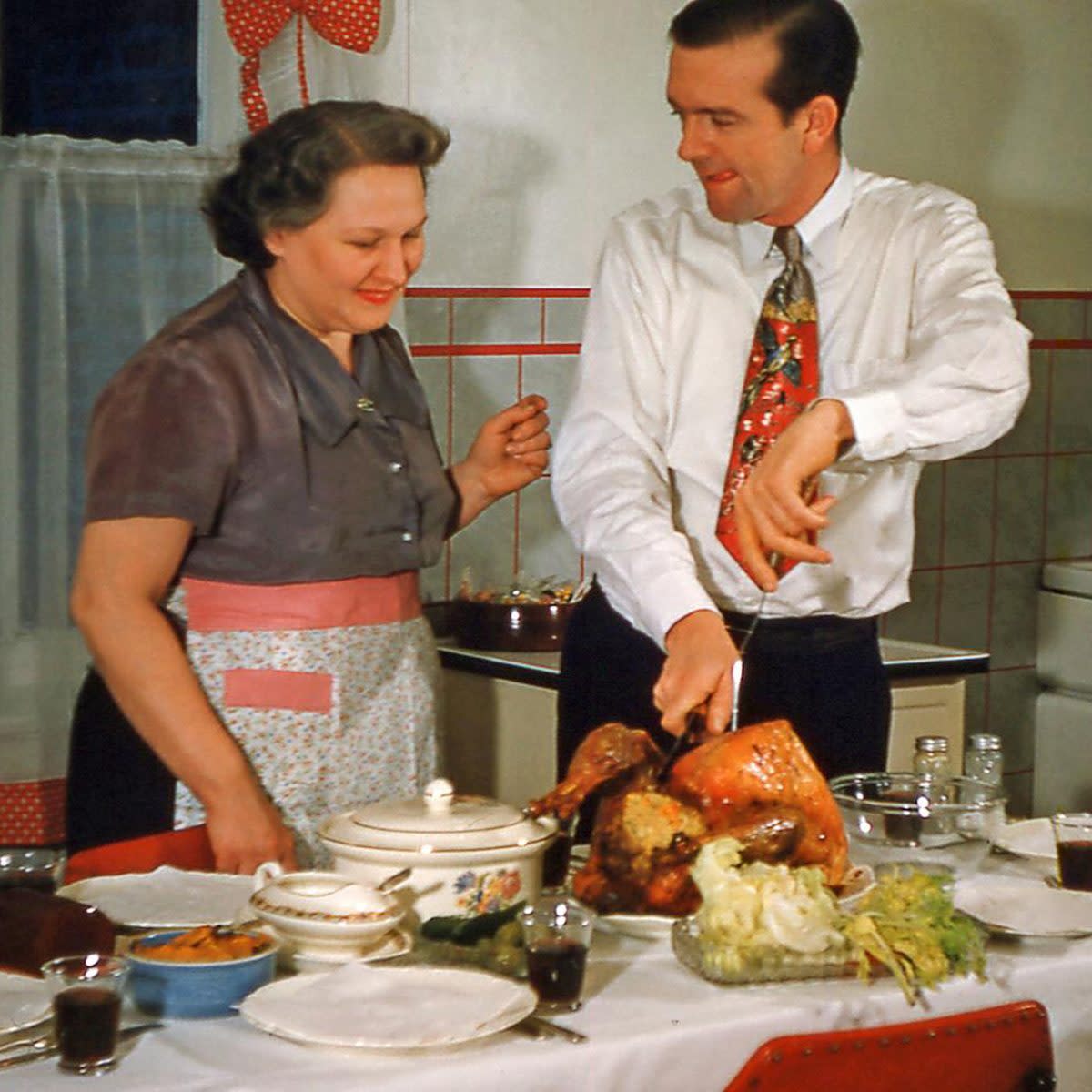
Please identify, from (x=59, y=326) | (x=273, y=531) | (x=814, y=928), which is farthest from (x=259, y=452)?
(x=59, y=326)

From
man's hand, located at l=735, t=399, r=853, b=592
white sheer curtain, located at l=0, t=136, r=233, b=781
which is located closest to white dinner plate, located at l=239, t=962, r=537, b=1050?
man's hand, located at l=735, t=399, r=853, b=592

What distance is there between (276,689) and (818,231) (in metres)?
0.91

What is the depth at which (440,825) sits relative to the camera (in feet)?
5.75

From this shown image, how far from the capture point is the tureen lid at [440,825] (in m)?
1.74

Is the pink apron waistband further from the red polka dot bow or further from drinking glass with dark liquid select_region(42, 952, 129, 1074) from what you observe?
the red polka dot bow

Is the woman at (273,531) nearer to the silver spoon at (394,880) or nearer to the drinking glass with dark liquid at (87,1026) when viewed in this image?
the silver spoon at (394,880)

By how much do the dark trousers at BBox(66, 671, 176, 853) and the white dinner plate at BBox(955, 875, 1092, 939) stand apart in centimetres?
99

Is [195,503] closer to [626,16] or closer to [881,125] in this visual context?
[626,16]

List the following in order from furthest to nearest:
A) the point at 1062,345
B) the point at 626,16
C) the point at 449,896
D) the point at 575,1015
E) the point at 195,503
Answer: the point at 1062,345 → the point at 626,16 → the point at 195,503 → the point at 449,896 → the point at 575,1015

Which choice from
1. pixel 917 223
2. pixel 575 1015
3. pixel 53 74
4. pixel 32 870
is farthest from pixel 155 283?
pixel 575 1015

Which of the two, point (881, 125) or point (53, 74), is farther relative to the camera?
point (881, 125)

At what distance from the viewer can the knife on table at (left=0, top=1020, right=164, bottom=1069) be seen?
1463 millimetres

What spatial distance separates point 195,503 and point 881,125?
2.48 m

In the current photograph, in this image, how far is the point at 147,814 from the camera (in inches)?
96.8
